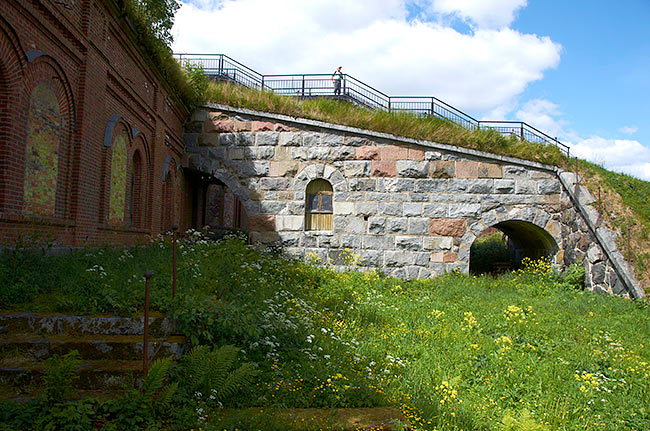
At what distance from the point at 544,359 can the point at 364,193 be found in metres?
7.14

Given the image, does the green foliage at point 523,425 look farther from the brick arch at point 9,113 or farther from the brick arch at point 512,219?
the brick arch at point 512,219

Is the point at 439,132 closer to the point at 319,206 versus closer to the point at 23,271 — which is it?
the point at 319,206

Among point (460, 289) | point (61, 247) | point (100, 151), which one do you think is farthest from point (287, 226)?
point (61, 247)

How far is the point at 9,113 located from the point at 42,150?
86cm

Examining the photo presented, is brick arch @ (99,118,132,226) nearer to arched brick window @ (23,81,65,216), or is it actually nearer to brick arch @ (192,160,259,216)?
arched brick window @ (23,81,65,216)

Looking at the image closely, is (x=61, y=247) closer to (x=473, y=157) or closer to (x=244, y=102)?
(x=244, y=102)

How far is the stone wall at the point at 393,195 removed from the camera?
12.8 metres

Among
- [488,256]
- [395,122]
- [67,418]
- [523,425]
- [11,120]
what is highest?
[395,122]

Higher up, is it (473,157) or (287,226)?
(473,157)

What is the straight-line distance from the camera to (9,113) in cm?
580

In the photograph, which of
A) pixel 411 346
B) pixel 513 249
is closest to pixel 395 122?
pixel 513 249

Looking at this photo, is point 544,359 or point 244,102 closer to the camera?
point 544,359

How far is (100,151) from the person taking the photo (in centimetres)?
823

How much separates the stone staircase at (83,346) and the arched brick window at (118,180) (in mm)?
4296
